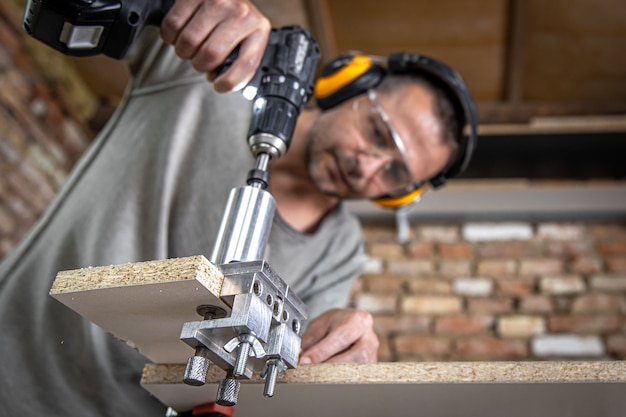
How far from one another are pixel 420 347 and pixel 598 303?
0.69m

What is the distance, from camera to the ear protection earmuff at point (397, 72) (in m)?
1.47

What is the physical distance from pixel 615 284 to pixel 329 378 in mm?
2044

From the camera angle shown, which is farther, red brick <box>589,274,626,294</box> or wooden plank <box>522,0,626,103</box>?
red brick <box>589,274,626,294</box>

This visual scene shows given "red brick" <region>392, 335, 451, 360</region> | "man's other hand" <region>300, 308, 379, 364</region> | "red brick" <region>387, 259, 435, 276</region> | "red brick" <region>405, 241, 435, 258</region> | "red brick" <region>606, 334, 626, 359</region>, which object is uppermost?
"red brick" <region>405, 241, 435, 258</region>

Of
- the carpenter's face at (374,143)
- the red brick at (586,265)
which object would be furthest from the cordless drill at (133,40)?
the red brick at (586,265)

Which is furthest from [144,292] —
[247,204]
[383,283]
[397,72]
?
[383,283]

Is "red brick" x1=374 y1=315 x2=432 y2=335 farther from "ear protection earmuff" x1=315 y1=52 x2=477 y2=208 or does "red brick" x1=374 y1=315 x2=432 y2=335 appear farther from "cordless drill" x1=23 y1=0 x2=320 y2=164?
"cordless drill" x1=23 y1=0 x2=320 y2=164

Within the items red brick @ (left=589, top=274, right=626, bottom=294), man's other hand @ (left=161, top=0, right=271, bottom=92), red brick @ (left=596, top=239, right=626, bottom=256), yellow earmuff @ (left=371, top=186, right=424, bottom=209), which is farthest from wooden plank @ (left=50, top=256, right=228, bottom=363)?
red brick @ (left=596, top=239, right=626, bottom=256)

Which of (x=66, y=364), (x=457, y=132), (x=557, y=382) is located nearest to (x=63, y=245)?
(x=66, y=364)

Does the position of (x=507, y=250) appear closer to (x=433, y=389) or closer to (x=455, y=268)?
(x=455, y=268)

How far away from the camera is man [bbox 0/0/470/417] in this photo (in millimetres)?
884

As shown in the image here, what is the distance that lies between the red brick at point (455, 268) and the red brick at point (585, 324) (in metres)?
0.37

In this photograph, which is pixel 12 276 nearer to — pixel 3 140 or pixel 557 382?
pixel 557 382

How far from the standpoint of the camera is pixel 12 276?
40.6 inches
